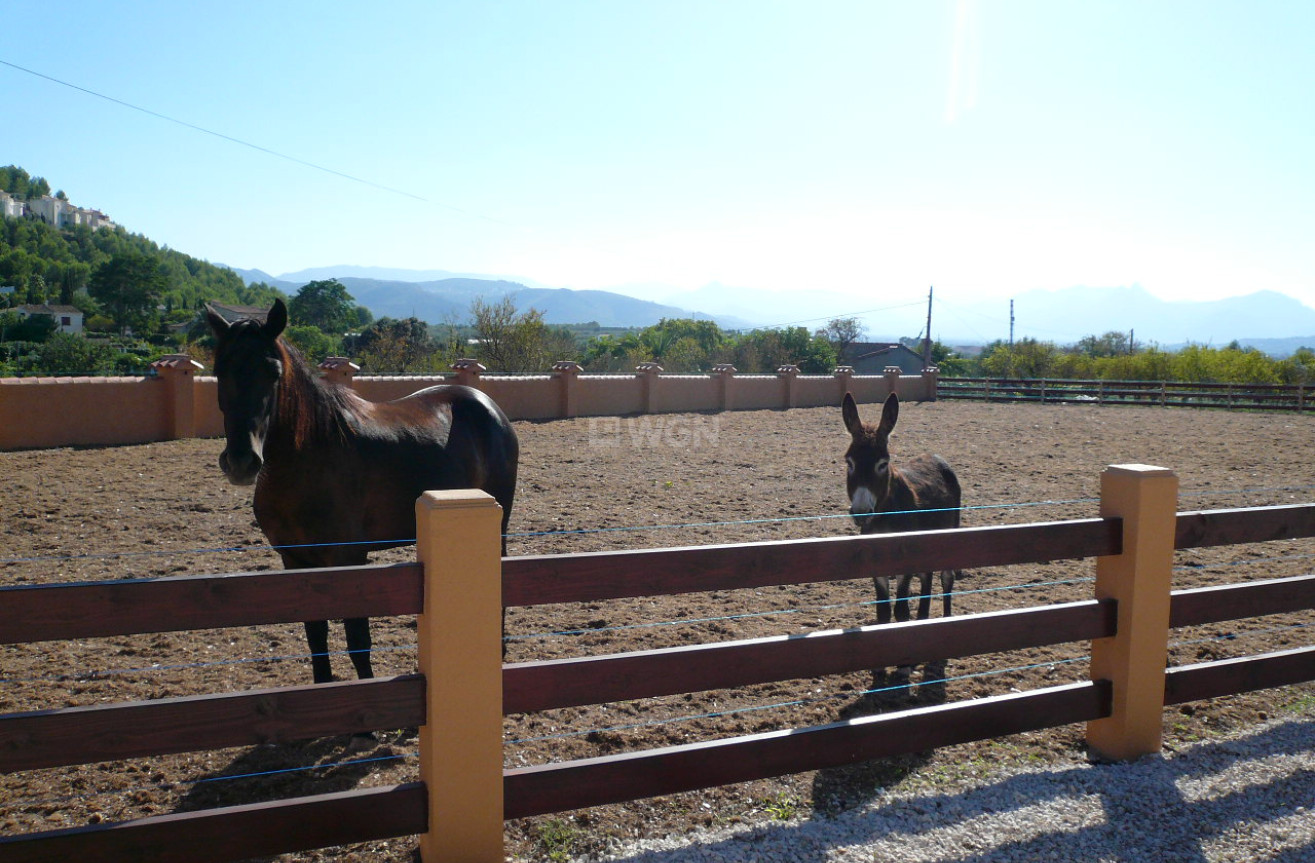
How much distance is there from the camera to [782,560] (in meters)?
2.92

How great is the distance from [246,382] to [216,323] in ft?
1.19

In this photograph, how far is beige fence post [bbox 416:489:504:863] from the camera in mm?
2404

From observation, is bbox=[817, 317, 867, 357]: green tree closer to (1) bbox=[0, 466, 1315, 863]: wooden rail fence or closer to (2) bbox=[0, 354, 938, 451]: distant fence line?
(2) bbox=[0, 354, 938, 451]: distant fence line

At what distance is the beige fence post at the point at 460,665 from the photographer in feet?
7.89

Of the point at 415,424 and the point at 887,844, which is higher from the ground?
the point at 415,424

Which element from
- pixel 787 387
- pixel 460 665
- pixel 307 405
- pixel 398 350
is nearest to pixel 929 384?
pixel 787 387

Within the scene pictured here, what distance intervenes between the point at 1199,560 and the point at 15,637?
8.45 metres

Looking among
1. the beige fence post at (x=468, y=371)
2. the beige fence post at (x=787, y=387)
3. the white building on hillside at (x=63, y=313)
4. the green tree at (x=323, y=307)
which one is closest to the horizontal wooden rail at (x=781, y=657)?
the beige fence post at (x=468, y=371)

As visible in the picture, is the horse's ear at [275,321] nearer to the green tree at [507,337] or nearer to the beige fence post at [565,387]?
the beige fence post at [565,387]

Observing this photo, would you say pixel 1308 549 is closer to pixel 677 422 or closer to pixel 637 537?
pixel 637 537

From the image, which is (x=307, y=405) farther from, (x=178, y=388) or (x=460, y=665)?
(x=178, y=388)

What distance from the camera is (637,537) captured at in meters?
8.23

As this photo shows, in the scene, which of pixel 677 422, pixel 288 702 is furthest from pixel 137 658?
pixel 677 422

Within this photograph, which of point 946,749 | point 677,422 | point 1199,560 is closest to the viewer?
point 946,749
